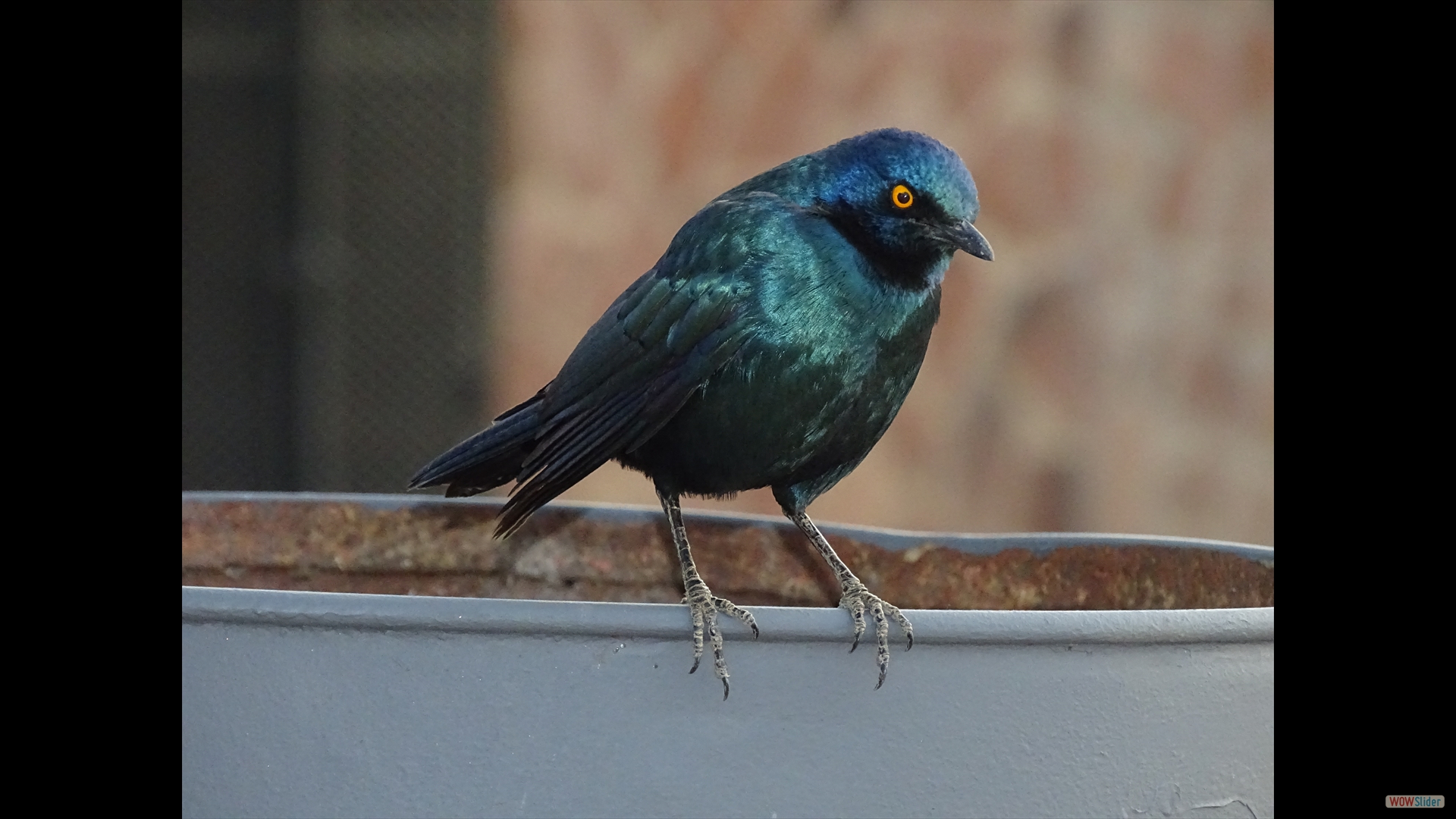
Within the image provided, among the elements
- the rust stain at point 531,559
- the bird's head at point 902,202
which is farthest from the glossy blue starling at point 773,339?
the rust stain at point 531,559

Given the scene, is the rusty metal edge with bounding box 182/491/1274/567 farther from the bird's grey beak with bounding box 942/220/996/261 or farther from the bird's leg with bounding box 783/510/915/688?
the bird's grey beak with bounding box 942/220/996/261

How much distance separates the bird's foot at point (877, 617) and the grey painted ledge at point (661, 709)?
0.01m

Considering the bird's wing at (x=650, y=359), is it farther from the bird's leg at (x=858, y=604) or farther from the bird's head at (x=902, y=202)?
the bird's leg at (x=858, y=604)

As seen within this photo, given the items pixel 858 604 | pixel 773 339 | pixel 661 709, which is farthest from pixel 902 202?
pixel 661 709

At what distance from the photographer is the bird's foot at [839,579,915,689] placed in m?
1.01

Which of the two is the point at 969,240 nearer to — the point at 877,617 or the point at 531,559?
the point at 877,617

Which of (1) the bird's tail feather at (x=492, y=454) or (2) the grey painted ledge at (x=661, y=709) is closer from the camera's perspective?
(2) the grey painted ledge at (x=661, y=709)

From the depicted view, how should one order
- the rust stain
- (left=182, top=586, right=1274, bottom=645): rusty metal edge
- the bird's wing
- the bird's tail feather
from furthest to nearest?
the rust stain
the bird's tail feather
the bird's wing
(left=182, top=586, right=1274, bottom=645): rusty metal edge

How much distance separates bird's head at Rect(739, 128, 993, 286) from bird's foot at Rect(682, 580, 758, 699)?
385 mm

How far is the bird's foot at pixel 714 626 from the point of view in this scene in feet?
3.27

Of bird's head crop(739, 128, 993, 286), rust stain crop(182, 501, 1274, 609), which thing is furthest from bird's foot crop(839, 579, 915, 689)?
bird's head crop(739, 128, 993, 286)

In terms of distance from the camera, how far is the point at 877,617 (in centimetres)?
120
